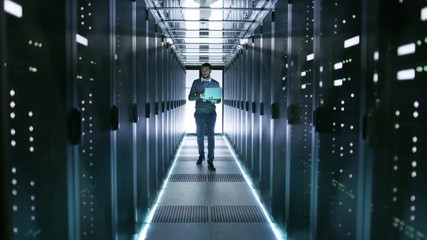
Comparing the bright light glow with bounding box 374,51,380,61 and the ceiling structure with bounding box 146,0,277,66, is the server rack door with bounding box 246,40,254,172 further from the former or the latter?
the bright light glow with bounding box 374,51,380,61

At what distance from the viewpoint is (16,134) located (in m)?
1.29

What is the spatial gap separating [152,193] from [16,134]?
3226 mm

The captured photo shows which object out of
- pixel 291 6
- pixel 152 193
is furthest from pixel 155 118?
pixel 291 6

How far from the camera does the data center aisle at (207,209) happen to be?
368cm

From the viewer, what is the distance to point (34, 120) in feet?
4.74

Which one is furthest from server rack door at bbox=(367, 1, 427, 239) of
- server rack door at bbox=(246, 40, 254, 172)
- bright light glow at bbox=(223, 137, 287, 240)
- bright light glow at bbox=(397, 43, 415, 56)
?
server rack door at bbox=(246, 40, 254, 172)

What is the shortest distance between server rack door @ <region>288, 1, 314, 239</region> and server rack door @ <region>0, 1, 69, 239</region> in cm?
156

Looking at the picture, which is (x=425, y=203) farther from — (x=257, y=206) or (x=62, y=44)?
(x=257, y=206)

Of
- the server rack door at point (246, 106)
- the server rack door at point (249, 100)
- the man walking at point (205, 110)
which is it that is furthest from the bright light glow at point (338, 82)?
the man walking at point (205, 110)

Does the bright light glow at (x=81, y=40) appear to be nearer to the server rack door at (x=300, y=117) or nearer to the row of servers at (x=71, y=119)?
the row of servers at (x=71, y=119)

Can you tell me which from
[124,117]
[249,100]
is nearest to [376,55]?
[124,117]

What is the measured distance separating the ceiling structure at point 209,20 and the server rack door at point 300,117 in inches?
40.6

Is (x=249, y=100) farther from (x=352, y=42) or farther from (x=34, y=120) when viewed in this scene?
(x=34, y=120)

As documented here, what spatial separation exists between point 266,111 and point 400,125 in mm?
2782
